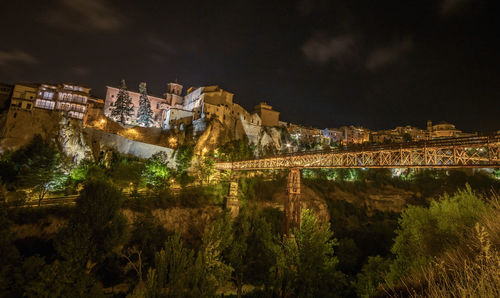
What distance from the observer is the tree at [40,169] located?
86.9ft

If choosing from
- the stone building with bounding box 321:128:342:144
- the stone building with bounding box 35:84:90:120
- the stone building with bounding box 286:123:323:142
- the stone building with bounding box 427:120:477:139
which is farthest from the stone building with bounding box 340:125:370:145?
the stone building with bounding box 35:84:90:120

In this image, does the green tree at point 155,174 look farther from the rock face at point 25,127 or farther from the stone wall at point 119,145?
the rock face at point 25,127

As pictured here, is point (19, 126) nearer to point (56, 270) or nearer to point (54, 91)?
point (54, 91)

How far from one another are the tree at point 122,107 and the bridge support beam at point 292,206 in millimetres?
53837

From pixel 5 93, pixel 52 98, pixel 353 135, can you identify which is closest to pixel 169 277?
pixel 52 98

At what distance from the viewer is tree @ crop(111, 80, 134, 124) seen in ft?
192

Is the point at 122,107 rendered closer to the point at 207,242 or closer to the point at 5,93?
the point at 5,93

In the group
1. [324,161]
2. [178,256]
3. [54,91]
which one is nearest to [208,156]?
[324,161]

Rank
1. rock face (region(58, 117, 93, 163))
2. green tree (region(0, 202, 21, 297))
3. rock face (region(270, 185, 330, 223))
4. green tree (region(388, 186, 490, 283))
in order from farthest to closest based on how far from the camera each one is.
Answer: rock face (region(270, 185, 330, 223)), rock face (region(58, 117, 93, 163)), green tree (region(388, 186, 490, 283)), green tree (region(0, 202, 21, 297))

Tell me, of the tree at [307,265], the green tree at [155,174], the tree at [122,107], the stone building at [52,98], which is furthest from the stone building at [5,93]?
the tree at [307,265]

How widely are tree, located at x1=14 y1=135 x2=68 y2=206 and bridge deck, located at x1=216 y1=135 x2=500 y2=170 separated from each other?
30029 millimetres

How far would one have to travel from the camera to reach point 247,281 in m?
25.5

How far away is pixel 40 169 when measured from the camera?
26875mm

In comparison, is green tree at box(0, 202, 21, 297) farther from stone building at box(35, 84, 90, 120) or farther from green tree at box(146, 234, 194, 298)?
stone building at box(35, 84, 90, 120)
